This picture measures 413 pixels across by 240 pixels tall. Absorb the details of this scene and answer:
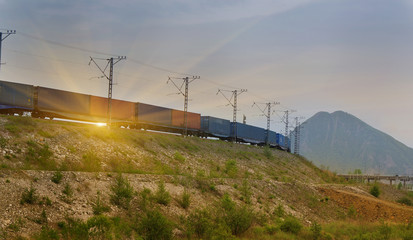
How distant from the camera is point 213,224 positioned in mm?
18734

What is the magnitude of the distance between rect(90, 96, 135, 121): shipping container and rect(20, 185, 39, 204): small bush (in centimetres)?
2622

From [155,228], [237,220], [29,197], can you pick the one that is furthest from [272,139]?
[29,197]

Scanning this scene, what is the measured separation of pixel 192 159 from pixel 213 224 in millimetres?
19769

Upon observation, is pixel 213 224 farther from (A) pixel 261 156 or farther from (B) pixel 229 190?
(A) pixel 261 156

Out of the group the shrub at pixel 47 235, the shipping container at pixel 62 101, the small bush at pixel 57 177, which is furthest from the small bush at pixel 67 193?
the shipping container at pixel 62 101

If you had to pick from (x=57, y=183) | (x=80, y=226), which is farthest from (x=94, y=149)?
(x=80, y=226)

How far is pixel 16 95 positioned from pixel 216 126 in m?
33.2

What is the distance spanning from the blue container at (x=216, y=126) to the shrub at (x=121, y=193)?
127 feet

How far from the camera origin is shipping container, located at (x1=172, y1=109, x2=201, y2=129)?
2068 inches

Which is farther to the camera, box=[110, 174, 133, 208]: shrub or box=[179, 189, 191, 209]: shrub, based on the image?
box=[179, 189, 191, 209]: shrub

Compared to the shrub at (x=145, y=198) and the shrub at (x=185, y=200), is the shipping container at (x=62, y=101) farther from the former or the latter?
the shrub at (x=185, y=200)

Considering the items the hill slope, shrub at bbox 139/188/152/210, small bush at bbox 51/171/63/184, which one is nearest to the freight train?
the hill slope

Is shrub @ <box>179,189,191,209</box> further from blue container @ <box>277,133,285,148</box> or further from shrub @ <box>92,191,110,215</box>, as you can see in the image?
blue container @ <box>277,133,285,148</box>

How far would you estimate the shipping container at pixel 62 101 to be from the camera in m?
37.2
